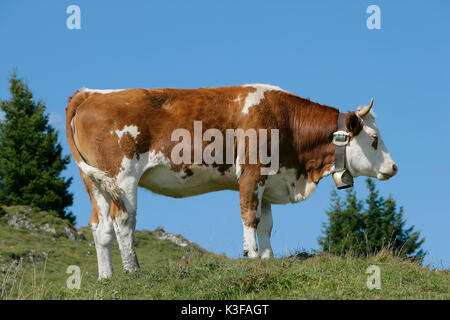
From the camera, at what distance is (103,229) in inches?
415

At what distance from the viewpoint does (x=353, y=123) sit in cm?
1204

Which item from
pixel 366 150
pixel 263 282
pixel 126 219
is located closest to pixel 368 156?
pixel 366 150

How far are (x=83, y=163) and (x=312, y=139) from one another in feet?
16.2

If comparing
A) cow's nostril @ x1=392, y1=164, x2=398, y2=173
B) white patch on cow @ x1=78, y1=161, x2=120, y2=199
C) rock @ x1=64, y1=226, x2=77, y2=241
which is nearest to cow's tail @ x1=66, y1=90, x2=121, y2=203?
white patch on cow @ x1=78, y1=161, x2=120, y2=199

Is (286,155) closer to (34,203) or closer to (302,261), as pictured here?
(302,261)

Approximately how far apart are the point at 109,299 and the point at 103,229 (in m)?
2.76

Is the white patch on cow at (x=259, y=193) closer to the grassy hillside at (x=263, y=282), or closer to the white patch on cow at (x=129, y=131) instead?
the grassy hillside at (x=263, y=282)

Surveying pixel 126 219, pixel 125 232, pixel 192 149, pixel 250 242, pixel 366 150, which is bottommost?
pixel 250 242

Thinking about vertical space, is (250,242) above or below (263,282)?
above

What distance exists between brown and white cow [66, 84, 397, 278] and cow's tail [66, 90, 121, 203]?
20mm

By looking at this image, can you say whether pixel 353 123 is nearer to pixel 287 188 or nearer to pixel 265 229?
pixel 287 188

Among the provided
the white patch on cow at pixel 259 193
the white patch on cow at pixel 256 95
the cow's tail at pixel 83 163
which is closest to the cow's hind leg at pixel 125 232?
the cow's tail at pixel 83 163

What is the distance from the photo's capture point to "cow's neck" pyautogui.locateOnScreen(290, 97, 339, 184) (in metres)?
11.9
